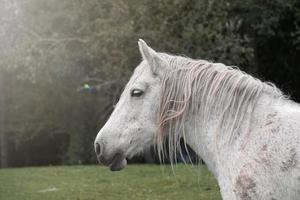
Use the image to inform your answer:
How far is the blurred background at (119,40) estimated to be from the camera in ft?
42.5

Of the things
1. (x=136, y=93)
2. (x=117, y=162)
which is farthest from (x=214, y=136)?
(x=117, y=162)

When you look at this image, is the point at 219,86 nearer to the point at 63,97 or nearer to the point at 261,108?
the point at 261,108

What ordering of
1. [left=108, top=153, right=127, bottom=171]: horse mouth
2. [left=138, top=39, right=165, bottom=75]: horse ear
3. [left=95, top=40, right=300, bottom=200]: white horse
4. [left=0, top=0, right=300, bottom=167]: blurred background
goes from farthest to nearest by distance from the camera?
[left=0, top=0, right=300, bottom=167]: blurred background, [left=108, top=153, right=127, bottom=171]: horse mouth, [left=138, top=39, right=165, bottom=75]: horse ear, [left=95, top=40, right=300, bottom=200]: white horse

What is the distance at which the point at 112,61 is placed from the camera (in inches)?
530

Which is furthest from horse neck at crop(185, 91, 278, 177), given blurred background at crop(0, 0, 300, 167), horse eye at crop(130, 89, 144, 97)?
blurred background at crop(0, 0, 300, 167)

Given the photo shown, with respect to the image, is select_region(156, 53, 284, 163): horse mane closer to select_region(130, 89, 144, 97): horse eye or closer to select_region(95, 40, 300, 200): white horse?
select_region(95, 40, 300, 200): white horse

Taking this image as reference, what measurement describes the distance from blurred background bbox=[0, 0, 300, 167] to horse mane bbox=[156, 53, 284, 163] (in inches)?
284

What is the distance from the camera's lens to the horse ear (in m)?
3.61

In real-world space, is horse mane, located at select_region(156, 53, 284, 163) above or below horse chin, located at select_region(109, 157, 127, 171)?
above

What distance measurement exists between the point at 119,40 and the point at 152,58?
9456 millimetres

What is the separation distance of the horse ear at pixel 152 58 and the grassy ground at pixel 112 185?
478 cm

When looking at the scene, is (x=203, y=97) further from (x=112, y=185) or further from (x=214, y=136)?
(x=112, y=185)

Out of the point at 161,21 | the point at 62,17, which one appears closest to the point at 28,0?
the point at 62,17

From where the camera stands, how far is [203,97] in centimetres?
356
